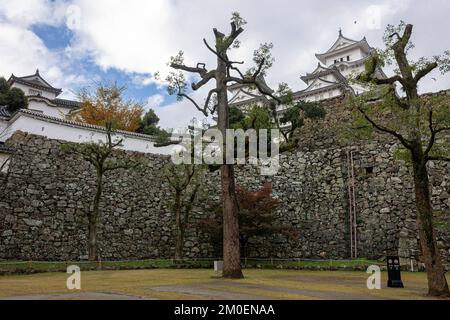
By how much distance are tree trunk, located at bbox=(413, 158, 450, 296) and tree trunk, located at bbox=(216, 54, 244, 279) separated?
4685 mm

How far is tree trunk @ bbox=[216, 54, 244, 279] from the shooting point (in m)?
10.9

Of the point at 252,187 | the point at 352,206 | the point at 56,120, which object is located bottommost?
the point at 352,206

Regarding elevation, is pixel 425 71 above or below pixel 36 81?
below

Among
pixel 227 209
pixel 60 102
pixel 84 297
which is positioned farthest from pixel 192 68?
pixel 60 102

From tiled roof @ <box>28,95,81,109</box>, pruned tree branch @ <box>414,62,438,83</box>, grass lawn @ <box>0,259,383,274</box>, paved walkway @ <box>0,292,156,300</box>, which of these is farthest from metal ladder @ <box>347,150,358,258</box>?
tiled roof @ <box>28,95,81,109</box>

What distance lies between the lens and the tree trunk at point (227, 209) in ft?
35.8

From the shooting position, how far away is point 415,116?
7785mm

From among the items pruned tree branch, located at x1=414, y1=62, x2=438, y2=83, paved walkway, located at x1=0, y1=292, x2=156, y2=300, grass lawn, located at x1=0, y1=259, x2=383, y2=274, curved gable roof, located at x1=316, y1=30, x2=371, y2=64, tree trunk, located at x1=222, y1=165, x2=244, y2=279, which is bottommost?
grass lawn, located at x1=0, y1=259, x2=383, y2=274

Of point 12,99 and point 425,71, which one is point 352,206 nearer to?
point 425,71

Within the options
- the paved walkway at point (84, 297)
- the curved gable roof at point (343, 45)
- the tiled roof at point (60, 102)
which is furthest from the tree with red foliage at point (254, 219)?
the curved gable roof at point (343, 45)

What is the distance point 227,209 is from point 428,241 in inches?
204

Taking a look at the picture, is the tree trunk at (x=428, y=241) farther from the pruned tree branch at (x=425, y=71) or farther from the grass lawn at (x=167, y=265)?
the grass lawn at (x=167, y=265)

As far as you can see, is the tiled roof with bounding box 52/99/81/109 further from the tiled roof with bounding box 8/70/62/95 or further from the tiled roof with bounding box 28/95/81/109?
the tiled roof with bounding box 8/70/62/95

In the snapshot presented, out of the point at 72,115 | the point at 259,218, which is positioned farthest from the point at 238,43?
the point at 72,115
